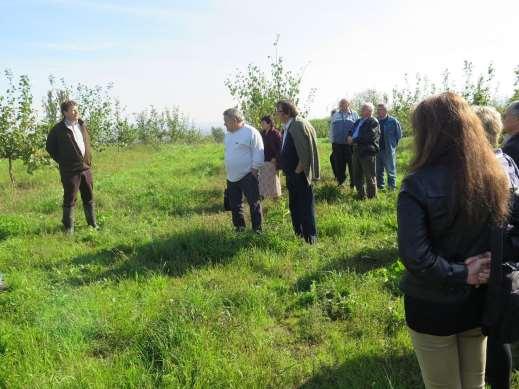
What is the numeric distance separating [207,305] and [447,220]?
2.71 metres

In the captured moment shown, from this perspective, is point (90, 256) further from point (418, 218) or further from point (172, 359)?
point (418, 218)

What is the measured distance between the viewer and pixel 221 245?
5977 millimetres

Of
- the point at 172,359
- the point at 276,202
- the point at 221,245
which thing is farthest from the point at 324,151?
the point at 172,359

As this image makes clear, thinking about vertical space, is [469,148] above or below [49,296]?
above

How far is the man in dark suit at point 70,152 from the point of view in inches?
290

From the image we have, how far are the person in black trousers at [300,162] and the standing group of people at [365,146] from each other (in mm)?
2456

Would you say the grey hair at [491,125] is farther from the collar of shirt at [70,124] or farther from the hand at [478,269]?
the collar of shirt at [70,124]

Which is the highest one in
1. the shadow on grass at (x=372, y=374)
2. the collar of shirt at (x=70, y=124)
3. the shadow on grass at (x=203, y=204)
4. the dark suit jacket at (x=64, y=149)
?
the collar of shirt at (x=70, y=124)

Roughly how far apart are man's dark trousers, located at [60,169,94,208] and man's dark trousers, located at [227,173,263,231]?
8.59 ft

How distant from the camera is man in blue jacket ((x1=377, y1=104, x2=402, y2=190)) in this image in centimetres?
922

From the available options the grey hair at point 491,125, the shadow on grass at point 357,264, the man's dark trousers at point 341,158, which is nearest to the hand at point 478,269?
the grey hair at point 491,125

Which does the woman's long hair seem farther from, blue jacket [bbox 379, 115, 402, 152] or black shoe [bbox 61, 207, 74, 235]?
blue jacket [bbox 379, 115, 402, 152]

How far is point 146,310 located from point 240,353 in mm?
1182

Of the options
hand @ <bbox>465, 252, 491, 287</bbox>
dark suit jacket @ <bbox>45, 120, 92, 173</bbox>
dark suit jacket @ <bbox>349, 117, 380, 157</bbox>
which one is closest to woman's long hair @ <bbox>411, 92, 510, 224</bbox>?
hand @ <bbox>465, 252, 491, 287</bbox>
